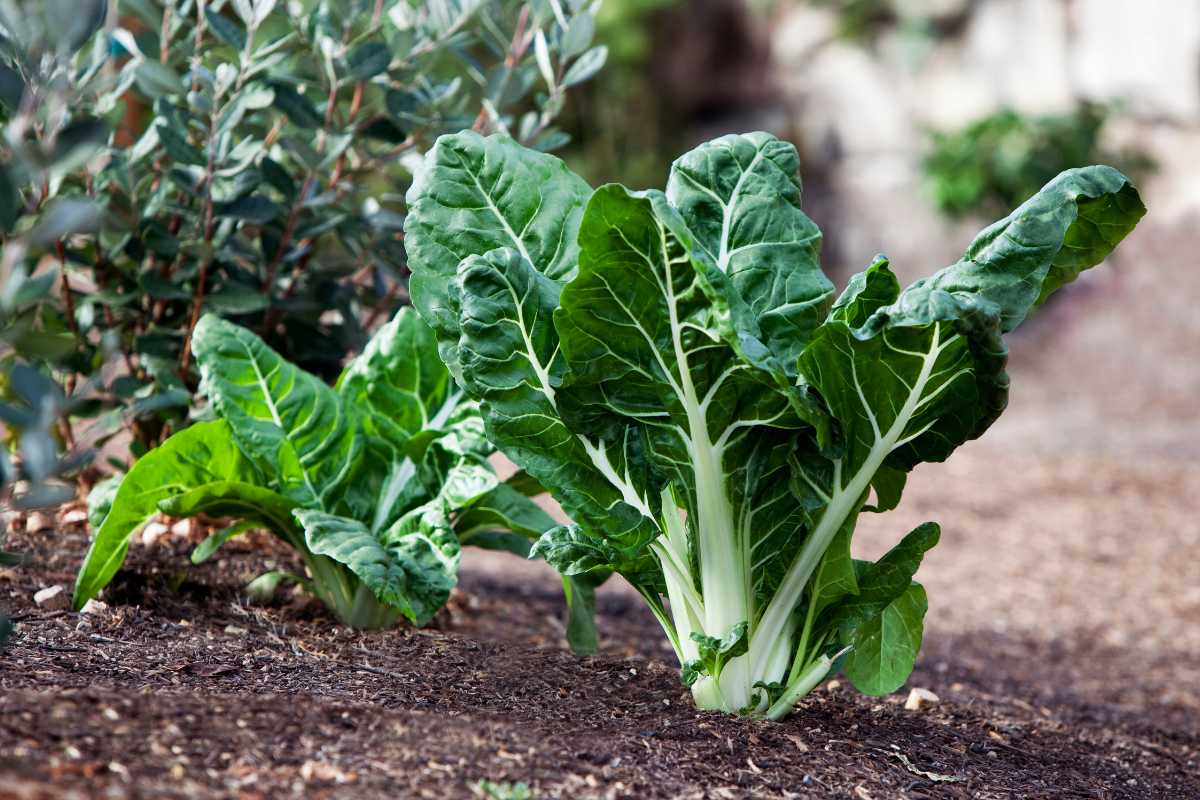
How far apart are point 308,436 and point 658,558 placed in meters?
0.77

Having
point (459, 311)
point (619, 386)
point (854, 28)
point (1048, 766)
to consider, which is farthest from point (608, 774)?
point (854, 28)

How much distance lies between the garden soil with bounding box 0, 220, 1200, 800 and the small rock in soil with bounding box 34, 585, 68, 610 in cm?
3

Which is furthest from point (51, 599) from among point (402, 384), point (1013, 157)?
point (1013, 157)

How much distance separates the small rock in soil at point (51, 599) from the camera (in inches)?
83.0

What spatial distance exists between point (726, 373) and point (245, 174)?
1342 mm

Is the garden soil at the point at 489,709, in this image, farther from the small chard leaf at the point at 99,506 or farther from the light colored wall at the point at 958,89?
the light colored wall at the point at 958,89

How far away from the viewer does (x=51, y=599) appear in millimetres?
2117

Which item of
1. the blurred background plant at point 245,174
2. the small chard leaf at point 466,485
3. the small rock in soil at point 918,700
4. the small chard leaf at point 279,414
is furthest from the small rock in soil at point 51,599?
the small rock in soil at point 918,700

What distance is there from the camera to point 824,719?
1.99 metres

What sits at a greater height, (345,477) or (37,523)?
(345,477)

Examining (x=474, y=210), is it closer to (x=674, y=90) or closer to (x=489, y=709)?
(x=489, y=709)

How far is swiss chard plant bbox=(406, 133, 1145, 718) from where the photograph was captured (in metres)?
1.67

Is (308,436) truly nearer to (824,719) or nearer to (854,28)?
(824,719)

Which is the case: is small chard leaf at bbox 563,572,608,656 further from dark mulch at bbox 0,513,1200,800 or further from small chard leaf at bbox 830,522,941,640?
small chard leaf at bbox 830,522,941,640
